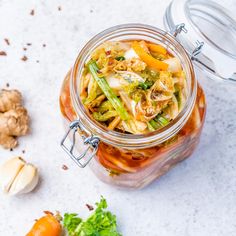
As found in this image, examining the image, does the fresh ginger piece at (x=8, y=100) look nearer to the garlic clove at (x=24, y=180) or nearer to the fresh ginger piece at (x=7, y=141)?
the fresh ginger piece at (x=7, y=141)

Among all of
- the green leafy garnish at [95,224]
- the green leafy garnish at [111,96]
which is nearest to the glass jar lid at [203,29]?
the green leafy garnish at [111,96]

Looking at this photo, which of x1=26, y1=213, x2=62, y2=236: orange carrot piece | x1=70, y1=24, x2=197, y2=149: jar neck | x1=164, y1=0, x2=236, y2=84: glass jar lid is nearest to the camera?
x1=70, y1=24, x2=197, y2=149: jar neck

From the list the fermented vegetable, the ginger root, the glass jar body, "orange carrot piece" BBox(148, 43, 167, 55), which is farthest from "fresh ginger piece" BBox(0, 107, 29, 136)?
"orange carrot piece" BBox(148, 43, 167, 55)

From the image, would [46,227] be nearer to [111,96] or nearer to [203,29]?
[111,96]

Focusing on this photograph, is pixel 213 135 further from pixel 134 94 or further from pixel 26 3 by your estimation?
pixel 26 3

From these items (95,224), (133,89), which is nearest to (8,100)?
(95,224)

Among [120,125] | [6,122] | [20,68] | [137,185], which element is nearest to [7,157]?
[6,122]

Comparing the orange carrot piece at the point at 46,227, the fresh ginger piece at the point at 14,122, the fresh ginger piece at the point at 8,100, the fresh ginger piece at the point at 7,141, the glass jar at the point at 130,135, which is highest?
the glass jar at the point at 130,135

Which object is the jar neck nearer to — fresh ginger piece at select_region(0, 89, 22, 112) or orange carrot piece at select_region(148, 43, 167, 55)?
orange carrot piece at select_region(148, 43, 167, 55)
